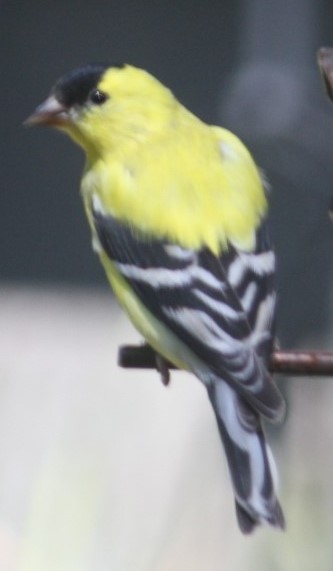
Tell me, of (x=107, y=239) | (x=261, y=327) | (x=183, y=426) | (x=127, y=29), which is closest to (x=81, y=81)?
(x=107, y=239)

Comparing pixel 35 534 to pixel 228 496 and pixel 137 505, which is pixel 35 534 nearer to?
pixel 137 505

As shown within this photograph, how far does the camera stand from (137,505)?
443cm

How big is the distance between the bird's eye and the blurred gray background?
1392mm

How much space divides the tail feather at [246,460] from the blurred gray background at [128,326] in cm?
175

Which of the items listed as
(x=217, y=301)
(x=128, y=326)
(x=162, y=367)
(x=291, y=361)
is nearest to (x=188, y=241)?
(x=217, y=301)

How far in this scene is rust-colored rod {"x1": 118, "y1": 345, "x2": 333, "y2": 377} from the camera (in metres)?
2.13

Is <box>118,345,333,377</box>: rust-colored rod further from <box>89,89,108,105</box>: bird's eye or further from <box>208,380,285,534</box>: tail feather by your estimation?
<box>89,89,108,105</box>: bird's eye

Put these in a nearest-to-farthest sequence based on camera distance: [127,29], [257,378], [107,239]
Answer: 1. [257,378]
2. [107,239]
3. [127,29]

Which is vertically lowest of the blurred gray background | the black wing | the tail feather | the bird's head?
the blurred gray background

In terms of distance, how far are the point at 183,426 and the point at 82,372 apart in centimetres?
34

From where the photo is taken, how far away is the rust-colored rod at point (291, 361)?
2131 millimetres

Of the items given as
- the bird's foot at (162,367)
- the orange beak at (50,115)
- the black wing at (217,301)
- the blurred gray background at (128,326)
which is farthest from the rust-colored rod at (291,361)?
the blurred gray background at (128,326)

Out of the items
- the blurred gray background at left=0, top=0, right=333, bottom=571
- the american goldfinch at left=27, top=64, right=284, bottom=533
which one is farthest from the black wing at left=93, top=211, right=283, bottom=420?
the blurred gray background at left=0, top=0, right=333, bottom=571

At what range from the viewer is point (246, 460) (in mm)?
2381
